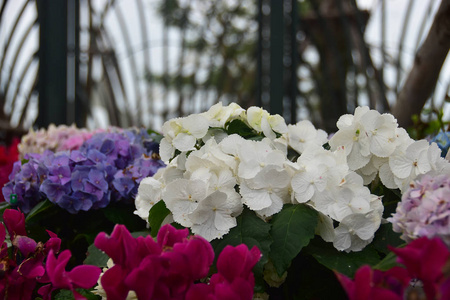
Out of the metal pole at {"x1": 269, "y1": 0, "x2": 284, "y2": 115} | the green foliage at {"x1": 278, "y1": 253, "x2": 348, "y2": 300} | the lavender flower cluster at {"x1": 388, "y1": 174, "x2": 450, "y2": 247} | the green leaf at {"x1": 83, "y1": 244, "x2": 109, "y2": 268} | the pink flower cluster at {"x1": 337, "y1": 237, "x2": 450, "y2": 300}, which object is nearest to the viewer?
the pink flower cluster at {"x1": 337, "y1": 237, "x2": 450, "y2": 300}

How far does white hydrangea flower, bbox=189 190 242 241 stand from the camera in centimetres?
73

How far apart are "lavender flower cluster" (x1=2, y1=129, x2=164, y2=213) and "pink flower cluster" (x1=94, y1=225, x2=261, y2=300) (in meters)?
0.57

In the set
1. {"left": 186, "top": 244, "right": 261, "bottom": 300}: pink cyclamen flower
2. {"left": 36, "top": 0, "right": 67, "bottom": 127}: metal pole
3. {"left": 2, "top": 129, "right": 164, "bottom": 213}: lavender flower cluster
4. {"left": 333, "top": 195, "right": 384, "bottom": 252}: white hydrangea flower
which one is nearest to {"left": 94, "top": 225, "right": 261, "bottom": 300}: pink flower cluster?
{"left": 186, "top": 244, "right": 261, "bottom": 300}: pink cyclamen flower

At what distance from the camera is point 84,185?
1.13 meters

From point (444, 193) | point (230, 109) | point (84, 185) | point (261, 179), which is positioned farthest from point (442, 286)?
point (84, 185)

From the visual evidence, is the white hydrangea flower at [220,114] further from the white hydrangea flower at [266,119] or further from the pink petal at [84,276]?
the pink petal at [84,276]

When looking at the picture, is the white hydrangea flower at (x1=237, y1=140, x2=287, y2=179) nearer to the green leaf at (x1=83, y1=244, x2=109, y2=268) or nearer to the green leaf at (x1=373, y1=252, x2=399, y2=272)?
the green leaf at (x1=373, y1=252, x2=399, y2=272)

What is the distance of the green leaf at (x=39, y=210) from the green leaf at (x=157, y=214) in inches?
17.1

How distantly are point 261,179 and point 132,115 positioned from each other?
235 cm

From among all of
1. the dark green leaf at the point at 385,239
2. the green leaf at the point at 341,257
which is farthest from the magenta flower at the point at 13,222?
the dark green leaf at the point at 385,239

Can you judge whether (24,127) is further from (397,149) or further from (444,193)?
(444,193)

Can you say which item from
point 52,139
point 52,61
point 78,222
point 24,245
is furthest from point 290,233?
point 52,61

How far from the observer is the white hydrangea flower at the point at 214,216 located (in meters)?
0.73

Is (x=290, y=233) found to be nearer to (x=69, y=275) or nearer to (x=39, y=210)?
(x=69, y=275)
